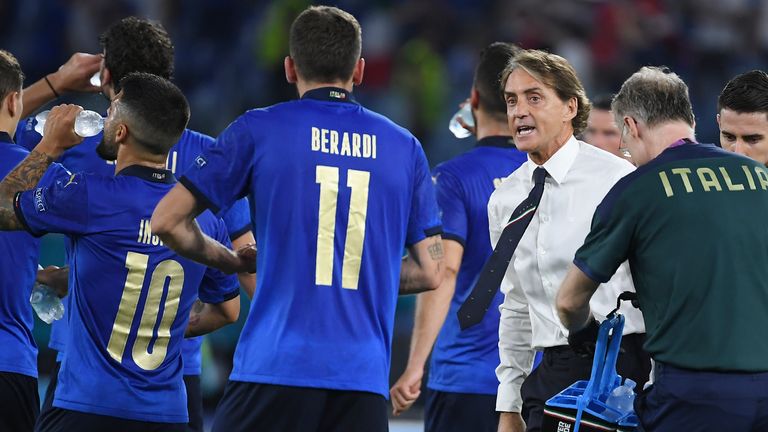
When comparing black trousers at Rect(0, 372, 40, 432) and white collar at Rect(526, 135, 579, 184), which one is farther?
black trousers at Rect(0, 372, 40, 432)

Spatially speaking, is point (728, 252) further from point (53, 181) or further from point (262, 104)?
point (262, 104)

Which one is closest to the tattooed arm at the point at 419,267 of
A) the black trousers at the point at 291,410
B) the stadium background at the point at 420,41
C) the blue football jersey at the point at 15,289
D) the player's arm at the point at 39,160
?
the black trousers at the point at 291,410

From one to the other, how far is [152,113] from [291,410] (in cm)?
128

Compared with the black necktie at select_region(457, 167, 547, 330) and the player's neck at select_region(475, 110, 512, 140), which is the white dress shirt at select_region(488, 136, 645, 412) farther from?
the player's neck at select_region(475, 110, 512, 140)

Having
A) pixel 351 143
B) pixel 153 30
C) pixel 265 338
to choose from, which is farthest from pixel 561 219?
pixel 153 30

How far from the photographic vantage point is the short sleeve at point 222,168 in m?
4.38

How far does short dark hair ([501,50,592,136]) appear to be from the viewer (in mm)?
5160

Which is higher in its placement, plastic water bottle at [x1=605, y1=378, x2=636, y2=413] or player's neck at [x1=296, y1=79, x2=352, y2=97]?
player's neck at [x1=296, y1=79, x2=352, y2=97]

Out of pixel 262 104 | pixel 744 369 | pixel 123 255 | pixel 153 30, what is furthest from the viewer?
pixel 262 104

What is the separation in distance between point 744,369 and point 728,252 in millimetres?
374

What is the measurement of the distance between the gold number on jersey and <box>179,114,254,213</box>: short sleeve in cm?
48

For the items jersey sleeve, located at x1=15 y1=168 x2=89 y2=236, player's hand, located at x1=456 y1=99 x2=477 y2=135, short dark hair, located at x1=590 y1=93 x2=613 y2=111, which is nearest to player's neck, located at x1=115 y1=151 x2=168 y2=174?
jersey sleeve, located at x1=15 y1=168 x2=89 y2=236

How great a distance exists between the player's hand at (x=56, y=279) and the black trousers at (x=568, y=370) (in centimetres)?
199

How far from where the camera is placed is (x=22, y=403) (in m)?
5.29
